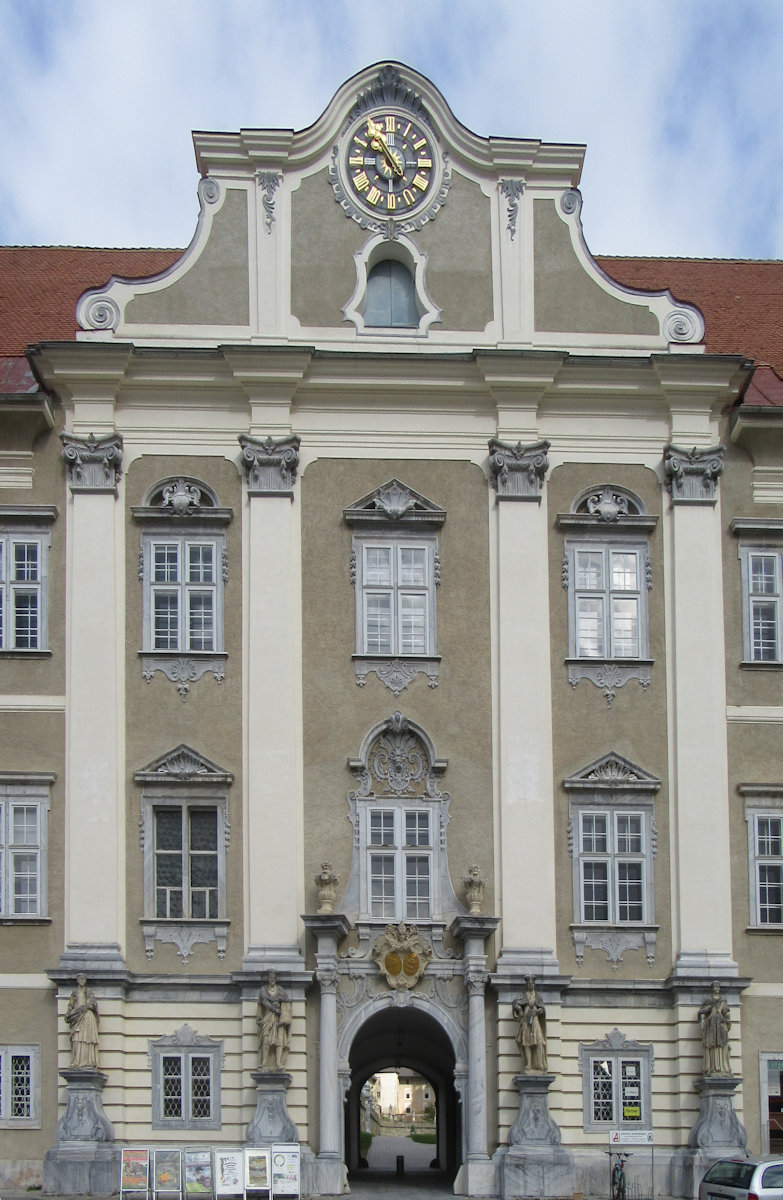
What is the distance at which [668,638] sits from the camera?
29234 mm

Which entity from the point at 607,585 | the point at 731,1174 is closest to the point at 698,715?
the point at 607,585

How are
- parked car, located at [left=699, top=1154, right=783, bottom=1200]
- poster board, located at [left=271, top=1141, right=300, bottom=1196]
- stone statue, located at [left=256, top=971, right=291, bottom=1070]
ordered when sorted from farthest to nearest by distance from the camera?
stone statue, located at [left=256, top=971, right=291, bottom=1070], poster board, located at [left=271, top=1141, right=300, bottom=1196], parked car, located at [left=699, top=1154, right=783, bottom=1200]

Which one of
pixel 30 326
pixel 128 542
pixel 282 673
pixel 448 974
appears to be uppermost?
pixel 30 326

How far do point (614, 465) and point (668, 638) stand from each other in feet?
9.35

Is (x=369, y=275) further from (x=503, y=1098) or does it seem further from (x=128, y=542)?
(x=503, y=1098)

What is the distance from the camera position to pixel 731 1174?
78.2 ft

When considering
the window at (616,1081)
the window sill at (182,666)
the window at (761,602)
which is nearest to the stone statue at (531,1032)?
the window at (616,1081)

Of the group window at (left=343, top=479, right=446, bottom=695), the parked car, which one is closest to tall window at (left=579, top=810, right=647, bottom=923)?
window at (left=343, top=479, right=446, bottom=695)

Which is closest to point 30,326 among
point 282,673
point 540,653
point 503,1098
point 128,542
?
point 128,542

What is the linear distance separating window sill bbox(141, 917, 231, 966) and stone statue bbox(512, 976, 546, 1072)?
4410 millimetres

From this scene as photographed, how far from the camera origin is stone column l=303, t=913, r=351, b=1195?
87.6 feet

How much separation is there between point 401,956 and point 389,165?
12451 millimetres

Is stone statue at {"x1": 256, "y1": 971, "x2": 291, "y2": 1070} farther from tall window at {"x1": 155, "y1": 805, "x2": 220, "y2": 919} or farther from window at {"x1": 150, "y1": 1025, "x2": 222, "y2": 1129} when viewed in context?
tall window at {"x1": 155, "y1": 805, "x2": 220, "y2": 919}

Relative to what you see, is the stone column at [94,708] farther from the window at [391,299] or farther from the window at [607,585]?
the window at [607,585]
